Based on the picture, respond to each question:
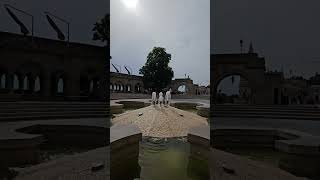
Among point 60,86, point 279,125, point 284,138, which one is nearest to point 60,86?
point 60,86

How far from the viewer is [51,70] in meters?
6.23

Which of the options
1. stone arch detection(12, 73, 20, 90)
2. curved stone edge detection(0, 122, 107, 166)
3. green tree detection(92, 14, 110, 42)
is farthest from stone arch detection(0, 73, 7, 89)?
green tree detection(92, 14, 110, 42)

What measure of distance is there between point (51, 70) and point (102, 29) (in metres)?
1.50

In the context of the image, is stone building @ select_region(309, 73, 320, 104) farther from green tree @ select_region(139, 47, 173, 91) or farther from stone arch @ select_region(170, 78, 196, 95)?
stone arch @ select_region(170, 78, 196, 95)

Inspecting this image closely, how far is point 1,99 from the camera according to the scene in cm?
689

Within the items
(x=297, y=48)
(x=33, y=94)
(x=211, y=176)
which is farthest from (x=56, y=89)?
(x=297, y=48)

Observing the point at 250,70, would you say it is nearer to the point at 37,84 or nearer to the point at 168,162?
the point at 168,162

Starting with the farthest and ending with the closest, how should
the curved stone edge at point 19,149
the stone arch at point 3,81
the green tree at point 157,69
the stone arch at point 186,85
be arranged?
the stone arch at point 186,85, the green tree at point 157,69, the stone arch at point 3,81, the curved stone edge at point 19,149

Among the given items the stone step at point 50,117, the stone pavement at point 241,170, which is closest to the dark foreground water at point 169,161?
the stone pavement at point 241,170

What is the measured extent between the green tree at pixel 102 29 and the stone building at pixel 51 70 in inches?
9.2

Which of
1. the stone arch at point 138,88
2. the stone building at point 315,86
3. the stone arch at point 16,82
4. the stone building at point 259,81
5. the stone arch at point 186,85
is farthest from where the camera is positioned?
the stone arch at point 186,85

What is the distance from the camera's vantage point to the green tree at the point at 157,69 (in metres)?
7.75

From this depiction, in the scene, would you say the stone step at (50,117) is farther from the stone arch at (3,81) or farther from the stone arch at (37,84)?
the stone arch at (37,84)

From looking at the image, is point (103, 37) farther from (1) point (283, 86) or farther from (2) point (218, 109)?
(1) point (283, 86)
